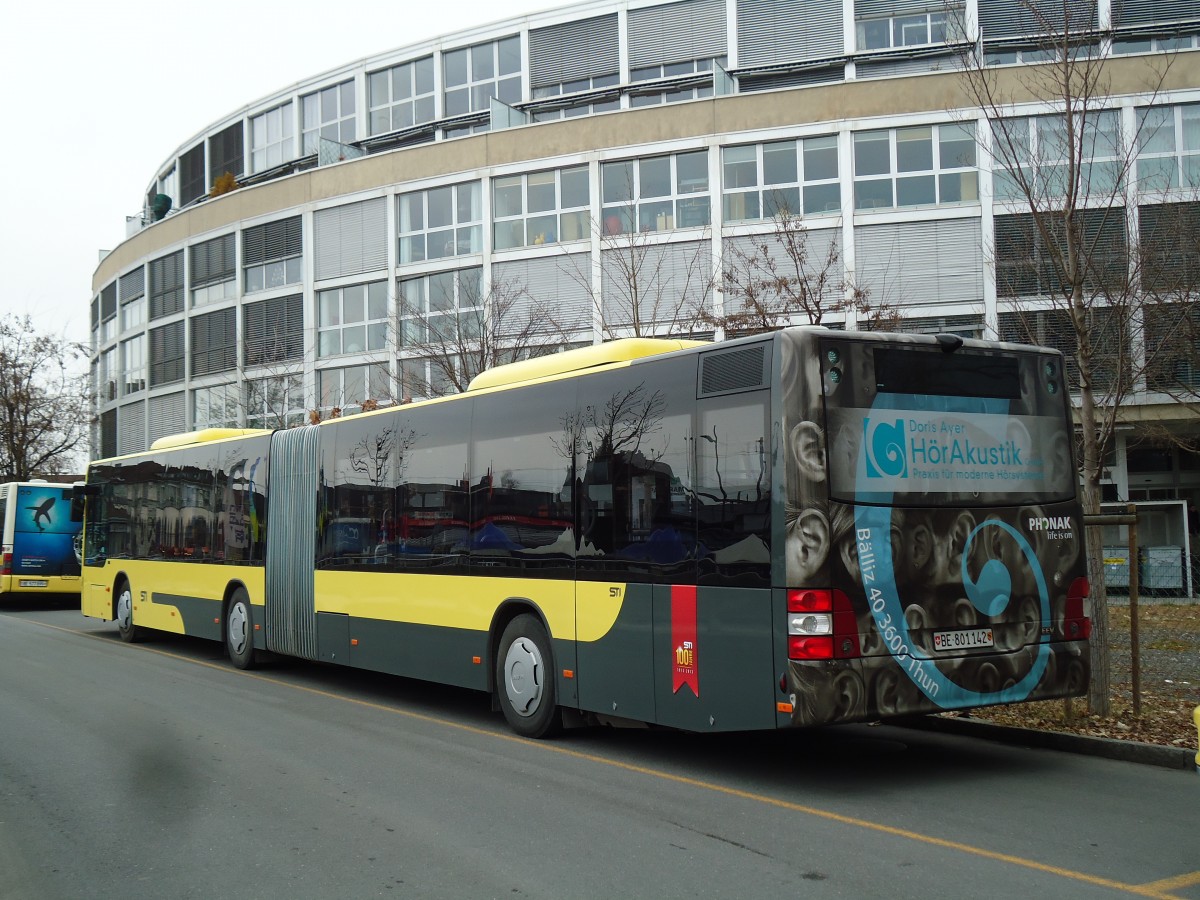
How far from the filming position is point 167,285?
148 feet

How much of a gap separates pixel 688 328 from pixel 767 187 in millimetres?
10960

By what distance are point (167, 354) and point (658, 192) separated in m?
22.4

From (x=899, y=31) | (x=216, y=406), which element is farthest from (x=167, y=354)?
(x=899, y=31)

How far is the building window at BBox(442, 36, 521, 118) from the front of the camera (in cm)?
3788

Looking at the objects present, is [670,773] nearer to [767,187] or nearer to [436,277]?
[767,187]

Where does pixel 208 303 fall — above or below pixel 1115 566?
above

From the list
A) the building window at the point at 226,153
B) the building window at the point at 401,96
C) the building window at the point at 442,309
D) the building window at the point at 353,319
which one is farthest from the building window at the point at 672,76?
the building window at the point at 226,153

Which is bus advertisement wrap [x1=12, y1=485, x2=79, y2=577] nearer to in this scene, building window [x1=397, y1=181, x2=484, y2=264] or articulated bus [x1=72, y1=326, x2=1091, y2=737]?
building window [x1=397, y1=181, x2=484, y2=264]

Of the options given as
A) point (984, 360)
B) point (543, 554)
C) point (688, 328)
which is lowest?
point (543, 554)

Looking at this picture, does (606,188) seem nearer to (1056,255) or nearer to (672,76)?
(672,76)

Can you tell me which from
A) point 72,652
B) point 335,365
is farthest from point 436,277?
point 72,652

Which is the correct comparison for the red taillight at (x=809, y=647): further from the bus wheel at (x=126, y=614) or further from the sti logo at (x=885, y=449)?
the bus wheel at (x=126, y=614)

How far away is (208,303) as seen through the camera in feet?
140

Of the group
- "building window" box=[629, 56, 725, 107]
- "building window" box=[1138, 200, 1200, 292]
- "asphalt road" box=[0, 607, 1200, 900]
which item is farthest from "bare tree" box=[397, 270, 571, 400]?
"asphalt road" box=[0, 607, 1200, 900]
